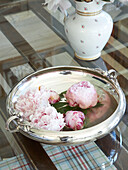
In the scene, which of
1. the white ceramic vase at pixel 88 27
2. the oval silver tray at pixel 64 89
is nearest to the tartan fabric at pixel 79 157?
the oval silver tray at pixel 64 89

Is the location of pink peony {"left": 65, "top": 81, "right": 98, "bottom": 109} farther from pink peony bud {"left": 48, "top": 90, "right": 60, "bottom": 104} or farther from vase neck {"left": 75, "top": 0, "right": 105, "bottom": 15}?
vase neck {"left": 75, "top": 0, "right": 105, "bottom": 15}

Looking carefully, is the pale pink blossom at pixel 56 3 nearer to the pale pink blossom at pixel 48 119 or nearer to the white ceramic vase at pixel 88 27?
the white ceramic vase at pixel 88 27

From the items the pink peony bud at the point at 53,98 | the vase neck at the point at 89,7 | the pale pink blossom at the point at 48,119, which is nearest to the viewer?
the pale pink blossom at the point at 48,119

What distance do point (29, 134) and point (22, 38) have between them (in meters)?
0.68

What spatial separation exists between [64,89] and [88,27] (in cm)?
30

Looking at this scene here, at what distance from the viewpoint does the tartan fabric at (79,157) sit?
0.84 metres

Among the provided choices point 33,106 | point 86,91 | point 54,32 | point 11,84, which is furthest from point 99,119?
point 54,32

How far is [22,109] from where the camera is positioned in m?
0.87

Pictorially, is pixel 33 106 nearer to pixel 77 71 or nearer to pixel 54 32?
pixel 77 71

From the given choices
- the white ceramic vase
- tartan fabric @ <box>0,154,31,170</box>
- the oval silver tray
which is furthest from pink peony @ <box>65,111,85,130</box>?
the white ceramic vase

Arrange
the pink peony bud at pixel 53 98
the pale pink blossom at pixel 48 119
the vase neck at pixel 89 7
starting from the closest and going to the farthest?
the pale pink blossom at pixel 48 119 < the pink peony bud at pixel 53 98 < the vase neck at pixel 89 7

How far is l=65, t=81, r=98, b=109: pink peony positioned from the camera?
0.90m

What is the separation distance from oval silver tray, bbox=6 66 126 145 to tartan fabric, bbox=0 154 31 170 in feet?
0.25

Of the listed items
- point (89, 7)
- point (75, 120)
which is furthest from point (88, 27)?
point (75, 120)
